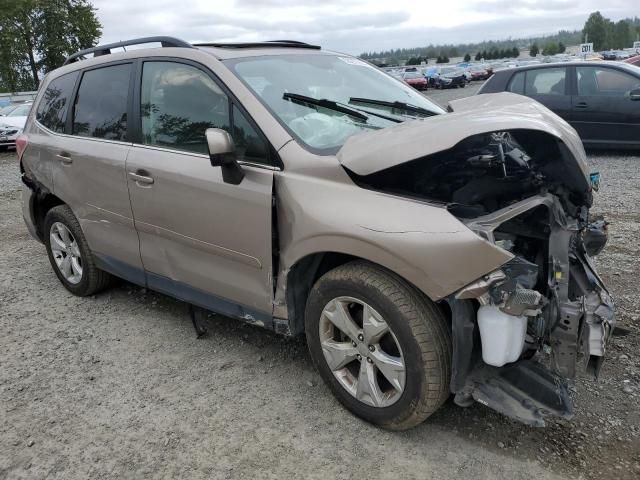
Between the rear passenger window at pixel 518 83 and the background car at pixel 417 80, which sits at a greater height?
the background car at pixel 417 80

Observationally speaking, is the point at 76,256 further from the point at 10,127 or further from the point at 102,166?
the point at 10,127

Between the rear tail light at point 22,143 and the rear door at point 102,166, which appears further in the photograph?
the rear tail light at point 22,143

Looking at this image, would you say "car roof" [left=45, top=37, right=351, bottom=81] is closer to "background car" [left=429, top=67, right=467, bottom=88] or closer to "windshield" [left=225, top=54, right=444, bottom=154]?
"windshield" [left=225, top=54, right=444, bottom=154]

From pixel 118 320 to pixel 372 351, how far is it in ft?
7.29

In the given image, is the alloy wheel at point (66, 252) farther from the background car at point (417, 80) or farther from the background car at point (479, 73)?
the background car at point (479, 73)

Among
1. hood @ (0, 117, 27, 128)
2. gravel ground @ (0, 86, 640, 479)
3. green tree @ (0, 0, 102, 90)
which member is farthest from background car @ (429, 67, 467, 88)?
gravel ground @ (0, 86, 640, 479)

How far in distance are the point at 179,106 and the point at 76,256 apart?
180 centimetres

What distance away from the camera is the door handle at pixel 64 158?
3947mm

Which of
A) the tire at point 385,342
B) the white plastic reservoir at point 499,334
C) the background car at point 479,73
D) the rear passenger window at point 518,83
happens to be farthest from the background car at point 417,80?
the white plastic reservoir at point 499,334

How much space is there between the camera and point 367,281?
8.12ft

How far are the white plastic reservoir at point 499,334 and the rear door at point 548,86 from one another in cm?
765

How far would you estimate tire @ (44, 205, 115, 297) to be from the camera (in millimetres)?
4148

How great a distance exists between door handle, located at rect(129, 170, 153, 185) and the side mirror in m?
0.73

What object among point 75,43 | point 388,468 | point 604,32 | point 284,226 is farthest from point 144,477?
point 604,32
